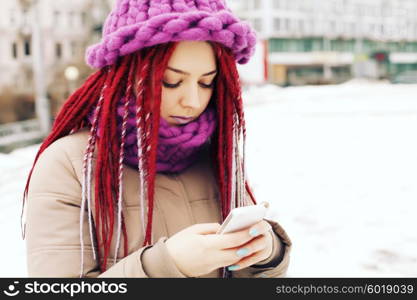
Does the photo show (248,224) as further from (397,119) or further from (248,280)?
(397,119)

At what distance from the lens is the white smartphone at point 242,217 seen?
38.4 inches

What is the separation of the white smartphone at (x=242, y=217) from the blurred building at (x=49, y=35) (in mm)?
20168

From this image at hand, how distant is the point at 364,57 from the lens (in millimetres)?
46438

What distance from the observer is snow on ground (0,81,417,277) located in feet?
11.2

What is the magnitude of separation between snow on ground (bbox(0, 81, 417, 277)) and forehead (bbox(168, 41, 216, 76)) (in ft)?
7.18

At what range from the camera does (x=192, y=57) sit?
1.23 m

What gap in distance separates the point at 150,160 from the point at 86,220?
21 cm

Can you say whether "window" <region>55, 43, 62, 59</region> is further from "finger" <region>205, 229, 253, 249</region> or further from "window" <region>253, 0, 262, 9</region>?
"finger" <region>205, 229, 253, 249</region>

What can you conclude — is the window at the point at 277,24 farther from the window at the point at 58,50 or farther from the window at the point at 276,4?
the window at the point at 58,50

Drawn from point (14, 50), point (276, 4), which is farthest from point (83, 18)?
point (276, 4)

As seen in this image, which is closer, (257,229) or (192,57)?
(257,229)

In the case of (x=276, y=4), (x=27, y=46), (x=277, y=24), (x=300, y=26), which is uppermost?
(x=276, y=4)

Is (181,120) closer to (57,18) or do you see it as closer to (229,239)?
(229,239)

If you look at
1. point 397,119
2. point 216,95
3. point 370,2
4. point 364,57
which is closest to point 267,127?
point 397,119
